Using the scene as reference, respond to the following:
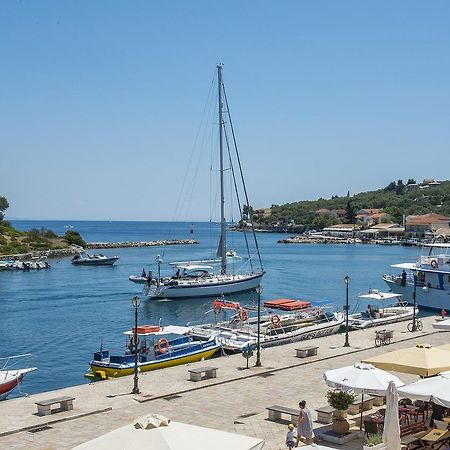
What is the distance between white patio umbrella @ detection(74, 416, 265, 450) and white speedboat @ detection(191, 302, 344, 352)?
66.8 feet

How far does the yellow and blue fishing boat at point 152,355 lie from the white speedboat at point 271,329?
163 centimetres

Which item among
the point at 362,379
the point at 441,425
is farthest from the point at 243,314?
the point at 362,379

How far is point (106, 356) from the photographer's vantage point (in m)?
29.9

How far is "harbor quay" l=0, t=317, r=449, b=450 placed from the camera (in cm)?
1680

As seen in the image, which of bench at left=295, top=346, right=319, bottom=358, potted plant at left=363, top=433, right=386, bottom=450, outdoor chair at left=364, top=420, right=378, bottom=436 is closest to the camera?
potted plant at left=363, top=433, right=386, bottom=450

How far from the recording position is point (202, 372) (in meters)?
22.7

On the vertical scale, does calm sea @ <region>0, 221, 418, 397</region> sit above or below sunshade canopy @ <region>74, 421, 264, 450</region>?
below

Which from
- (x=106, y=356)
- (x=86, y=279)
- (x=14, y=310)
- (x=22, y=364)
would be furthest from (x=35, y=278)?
(x=106, y=356)

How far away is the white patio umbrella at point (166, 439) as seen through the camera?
9984mm

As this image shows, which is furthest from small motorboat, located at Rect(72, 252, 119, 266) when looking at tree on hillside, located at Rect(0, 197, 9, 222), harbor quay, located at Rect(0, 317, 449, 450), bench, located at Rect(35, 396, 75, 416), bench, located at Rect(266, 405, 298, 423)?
bench, located at Rect(266, 405, 298, 423)

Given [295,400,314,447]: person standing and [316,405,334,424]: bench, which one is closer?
[295,400,314,447]: person standing

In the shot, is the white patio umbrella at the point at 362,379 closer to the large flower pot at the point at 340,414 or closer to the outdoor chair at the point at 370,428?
the outdoor chair at the point at 370,428

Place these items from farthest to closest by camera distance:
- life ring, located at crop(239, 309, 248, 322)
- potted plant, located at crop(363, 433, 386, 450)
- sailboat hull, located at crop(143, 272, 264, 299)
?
sailboat hull, located at crop(143, 272, 264, 299)
life ring, located at crop(239, 309, 248, 322)
potted plant, located at crop(363, 433, 386, 450)

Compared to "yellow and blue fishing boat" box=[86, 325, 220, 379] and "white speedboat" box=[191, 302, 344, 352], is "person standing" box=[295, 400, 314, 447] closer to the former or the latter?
"yellow and blue fishing boat" box=[86, 325, 220, 379]
